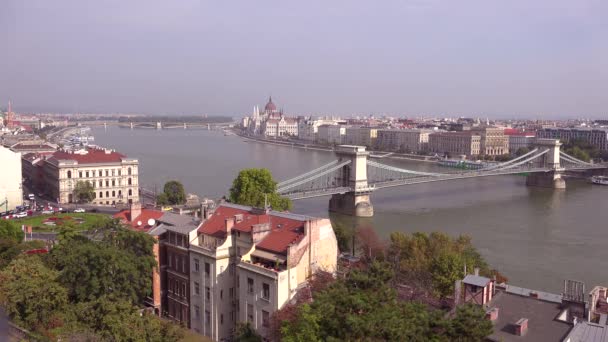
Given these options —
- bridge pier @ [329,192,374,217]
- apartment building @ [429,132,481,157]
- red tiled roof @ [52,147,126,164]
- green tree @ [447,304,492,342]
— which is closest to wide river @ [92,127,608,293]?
bridge pier @ [329,192,374,217]

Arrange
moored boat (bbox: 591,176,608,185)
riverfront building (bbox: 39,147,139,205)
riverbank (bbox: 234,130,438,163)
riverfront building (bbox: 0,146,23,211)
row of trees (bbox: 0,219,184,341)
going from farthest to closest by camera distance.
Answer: riverbank (bbox: 234,130,438,163), moored boat (bbox: 591,176,608,185), riverfront building (bbox: 39,147,139,205), riverfront building (bbox: 0,146,23,211), row of trees (bbox: 0,219,184,341)

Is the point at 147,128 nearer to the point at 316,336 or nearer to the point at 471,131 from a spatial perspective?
the point at 471,131

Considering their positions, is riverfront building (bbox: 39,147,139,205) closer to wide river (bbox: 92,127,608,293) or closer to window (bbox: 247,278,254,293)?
wide river (bbox: 92,127,608,293)

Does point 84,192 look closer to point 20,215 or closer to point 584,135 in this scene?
point 20,215

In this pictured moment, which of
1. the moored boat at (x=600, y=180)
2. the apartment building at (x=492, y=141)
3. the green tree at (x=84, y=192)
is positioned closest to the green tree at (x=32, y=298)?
the green tree at (x=84, y=192)

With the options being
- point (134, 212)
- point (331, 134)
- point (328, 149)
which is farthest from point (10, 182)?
point (331, 134)
